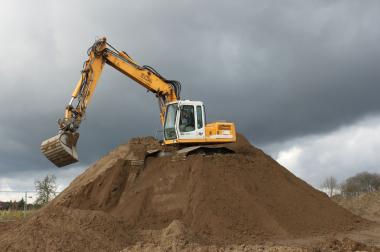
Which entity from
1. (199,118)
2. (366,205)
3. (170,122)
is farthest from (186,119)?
(366,205)

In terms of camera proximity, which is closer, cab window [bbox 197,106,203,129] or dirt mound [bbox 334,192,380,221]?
cab window [bbox 197,106,203,129]

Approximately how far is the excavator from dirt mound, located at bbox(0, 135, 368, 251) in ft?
2.97

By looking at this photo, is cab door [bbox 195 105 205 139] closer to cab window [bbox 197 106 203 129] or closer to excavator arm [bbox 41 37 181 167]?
cab window [bbox 197 106 203 129]

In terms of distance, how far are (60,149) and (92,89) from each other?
10.4 feet

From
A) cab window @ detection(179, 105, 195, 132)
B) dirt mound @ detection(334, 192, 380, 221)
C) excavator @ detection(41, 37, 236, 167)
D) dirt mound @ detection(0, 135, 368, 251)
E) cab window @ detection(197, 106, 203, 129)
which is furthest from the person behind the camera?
dirt mound @ detection(334, 192, 380, 221)

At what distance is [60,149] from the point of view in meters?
15.1

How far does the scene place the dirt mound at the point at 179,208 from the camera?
497 inches

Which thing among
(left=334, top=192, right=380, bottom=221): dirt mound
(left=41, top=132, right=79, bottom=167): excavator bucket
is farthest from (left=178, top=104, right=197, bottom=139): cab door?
(left=334, top=192, right=380, bottom=221): dirt mound

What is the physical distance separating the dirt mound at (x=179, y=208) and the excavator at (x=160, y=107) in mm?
905

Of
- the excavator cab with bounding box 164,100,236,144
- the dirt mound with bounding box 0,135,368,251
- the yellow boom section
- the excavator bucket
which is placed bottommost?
the dirt mound with bounding box 0,135,368,251

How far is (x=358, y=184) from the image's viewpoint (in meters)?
64.6

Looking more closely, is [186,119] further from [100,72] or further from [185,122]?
[100,72]

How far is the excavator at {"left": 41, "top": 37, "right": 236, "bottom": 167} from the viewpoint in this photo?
1648 cm

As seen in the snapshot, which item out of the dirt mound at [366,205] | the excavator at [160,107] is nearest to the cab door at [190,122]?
the excavator at [160,107]
